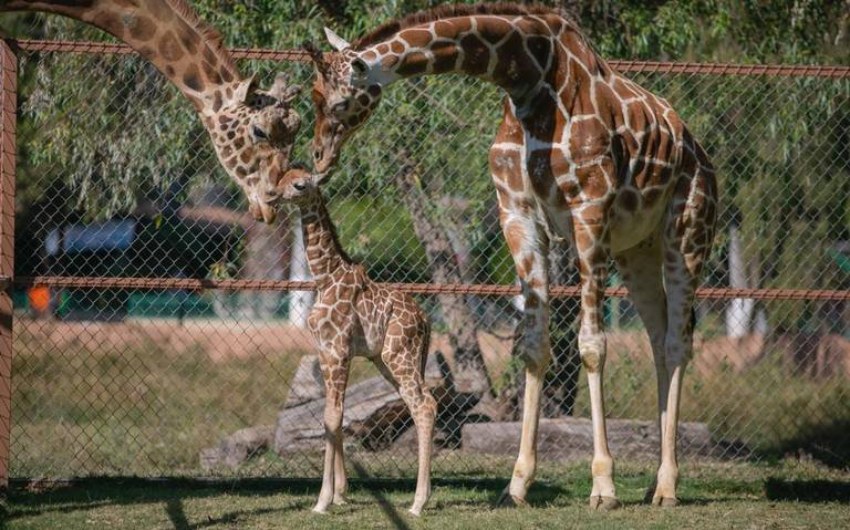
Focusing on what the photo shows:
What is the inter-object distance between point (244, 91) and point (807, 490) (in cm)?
476

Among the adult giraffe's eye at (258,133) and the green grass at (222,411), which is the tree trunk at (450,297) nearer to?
the green grass at (222,411)

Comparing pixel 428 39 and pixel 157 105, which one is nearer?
pixel 428 39

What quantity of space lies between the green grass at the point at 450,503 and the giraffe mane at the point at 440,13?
2.76m

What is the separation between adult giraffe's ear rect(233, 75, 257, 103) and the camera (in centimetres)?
728

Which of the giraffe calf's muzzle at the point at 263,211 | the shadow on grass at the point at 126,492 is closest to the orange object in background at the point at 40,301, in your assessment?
the shadow on grass at the point at 126,492

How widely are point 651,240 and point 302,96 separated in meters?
3.24

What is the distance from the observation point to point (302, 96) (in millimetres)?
9984

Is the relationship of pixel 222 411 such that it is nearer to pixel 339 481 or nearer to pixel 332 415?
pixel 339 481

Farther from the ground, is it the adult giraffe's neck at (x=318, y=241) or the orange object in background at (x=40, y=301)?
the adult giraffe's neck at (x=318, y=241)

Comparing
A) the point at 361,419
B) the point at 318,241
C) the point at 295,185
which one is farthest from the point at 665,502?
the point at 361,419

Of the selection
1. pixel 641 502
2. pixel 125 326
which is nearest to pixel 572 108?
pixel 641 502

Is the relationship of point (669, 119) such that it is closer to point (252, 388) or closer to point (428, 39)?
point (428, 39)

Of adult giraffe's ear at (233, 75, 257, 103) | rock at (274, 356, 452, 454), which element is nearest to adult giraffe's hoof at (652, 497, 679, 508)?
rock at (274, 356, 452, 454)

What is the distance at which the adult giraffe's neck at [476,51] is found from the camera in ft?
23.4
